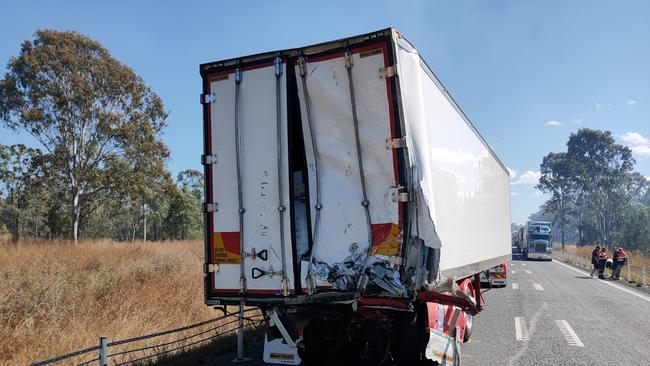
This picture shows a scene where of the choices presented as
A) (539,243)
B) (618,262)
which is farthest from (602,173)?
(618,262)

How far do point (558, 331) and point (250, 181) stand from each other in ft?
24.4

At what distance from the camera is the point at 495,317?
11102 mm

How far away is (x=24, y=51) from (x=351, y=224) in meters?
27.2

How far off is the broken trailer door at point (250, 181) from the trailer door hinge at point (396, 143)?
3.67 ft

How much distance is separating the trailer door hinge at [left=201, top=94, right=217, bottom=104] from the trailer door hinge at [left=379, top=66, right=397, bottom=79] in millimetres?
1966

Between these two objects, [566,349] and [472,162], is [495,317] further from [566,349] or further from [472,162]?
[472,162]

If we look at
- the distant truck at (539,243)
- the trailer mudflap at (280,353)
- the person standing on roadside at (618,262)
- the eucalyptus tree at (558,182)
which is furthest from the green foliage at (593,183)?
the trailer mudflap at (280,353)

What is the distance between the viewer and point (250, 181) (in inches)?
205

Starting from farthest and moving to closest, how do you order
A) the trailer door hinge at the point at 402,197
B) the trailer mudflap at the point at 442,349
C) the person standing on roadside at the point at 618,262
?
the person standing on roadside at the point at 618,262 → the trailer mudflap at the point at 442,349 → the trailer door hinge at the point at 402,197

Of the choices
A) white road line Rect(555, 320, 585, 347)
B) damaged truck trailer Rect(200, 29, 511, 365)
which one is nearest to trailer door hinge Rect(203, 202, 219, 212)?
damaged truck trailer Rect(200, 29, 511, 365)

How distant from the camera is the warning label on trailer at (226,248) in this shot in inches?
208

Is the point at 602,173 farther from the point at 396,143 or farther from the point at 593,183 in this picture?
the point at 396,143

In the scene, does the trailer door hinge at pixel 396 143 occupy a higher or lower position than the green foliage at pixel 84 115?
lower

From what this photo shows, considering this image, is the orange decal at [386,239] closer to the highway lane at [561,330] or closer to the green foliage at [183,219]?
the highway lane at [561,330]
